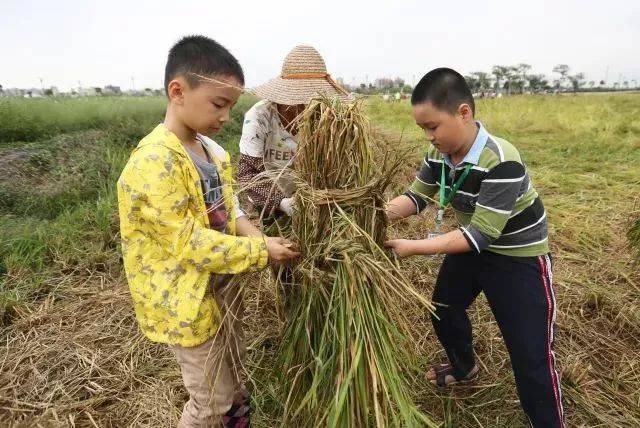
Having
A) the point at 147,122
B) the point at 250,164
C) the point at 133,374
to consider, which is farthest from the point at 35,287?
the point at 147,122

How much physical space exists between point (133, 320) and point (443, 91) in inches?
87.6

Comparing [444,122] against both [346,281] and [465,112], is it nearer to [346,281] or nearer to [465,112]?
[465,112]

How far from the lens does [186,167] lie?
1222 mm

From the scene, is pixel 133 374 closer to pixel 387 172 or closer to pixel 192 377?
pixel 192 377

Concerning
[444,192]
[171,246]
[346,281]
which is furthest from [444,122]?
[171,246]

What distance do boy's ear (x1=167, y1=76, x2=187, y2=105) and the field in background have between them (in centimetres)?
66

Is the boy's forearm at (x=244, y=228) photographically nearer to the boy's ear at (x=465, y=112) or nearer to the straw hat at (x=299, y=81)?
the straw hat at (x=299, y=81)

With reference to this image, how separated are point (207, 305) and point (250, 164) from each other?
2.70 ft

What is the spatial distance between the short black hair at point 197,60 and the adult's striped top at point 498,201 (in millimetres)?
843

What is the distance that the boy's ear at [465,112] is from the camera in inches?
57.3

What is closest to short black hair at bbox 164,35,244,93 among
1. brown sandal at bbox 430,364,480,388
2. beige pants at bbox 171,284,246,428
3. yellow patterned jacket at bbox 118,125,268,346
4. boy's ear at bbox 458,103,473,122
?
yellow patterned jacket at bbox 118,125,268,346

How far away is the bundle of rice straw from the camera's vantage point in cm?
118

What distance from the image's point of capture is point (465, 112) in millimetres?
1472

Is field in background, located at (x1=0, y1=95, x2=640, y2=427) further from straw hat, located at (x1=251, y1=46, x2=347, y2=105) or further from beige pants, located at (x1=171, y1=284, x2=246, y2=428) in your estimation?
straw hat, located at (x1=251, y1=46, x2=347, y2=105)
